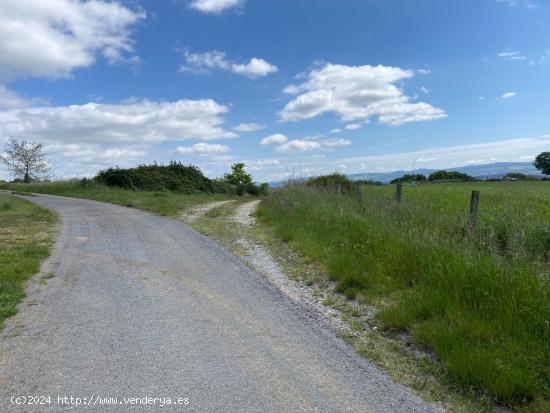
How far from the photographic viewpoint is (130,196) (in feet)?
82.4

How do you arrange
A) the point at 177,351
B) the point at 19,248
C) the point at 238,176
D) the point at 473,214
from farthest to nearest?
the point at 238,176 → the point at 19,248 → the point at 473,214 → the point at 177,351

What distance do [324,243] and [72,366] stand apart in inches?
234

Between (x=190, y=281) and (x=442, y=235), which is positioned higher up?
(x=442, y=235)

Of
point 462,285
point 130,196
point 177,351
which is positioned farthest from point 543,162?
point 177,351

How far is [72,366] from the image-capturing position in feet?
12.6

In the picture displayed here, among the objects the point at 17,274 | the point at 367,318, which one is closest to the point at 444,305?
the point at 367,318

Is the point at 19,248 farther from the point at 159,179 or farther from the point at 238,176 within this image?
the point at 238,176

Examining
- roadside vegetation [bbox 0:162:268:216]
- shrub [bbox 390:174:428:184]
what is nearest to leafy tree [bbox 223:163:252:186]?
roadside vegetation [bbox 0:162:268:216]

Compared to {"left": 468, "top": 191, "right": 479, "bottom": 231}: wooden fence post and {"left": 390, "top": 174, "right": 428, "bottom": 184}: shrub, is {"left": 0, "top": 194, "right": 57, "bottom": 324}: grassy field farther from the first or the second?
{"left": 390, "top": 174, "right": 428, "bottom": 184}: shrub

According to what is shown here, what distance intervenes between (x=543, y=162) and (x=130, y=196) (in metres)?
82.5

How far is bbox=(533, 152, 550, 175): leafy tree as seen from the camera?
79.1m

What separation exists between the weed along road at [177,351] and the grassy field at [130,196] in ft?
34.6

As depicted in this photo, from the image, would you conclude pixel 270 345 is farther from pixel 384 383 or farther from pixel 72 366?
pixel 72 366

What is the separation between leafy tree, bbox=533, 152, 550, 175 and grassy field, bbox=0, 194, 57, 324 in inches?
3414
